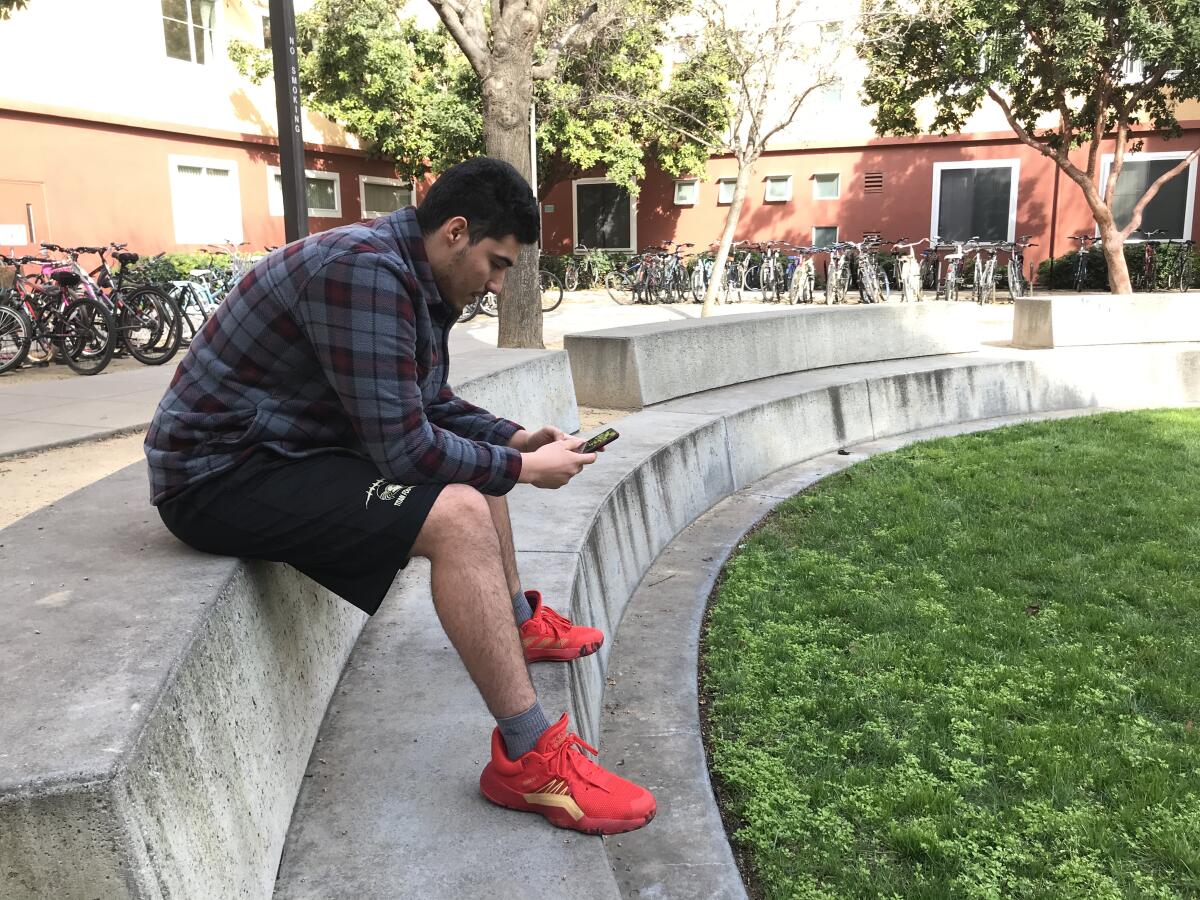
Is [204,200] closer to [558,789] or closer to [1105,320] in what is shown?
[1105,320]

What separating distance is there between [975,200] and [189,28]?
55.9 feet

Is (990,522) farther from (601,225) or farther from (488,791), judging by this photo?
(601,225)

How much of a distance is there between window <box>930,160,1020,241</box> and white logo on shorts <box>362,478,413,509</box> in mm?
23373

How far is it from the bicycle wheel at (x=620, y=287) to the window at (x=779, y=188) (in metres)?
4.47

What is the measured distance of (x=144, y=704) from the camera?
1.55 meters

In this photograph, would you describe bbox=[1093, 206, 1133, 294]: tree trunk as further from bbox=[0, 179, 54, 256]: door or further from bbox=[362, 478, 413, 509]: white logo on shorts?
bbox=[0, 179, 54, 256]: door

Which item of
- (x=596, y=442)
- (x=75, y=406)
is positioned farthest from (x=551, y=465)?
(x=75, y=406)

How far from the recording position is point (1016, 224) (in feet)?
75.0

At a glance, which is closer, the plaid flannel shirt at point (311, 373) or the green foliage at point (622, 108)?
the plaid flannel shirt at point (311, 373)

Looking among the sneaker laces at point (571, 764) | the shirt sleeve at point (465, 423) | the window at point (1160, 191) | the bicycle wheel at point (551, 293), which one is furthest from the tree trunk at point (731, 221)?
the sneaker laces at point (571, 764)

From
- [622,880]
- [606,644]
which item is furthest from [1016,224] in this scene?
[622,880]

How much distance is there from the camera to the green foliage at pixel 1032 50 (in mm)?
14562

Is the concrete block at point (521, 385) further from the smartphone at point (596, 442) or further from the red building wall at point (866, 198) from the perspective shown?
the red building wall at point (866, 198)

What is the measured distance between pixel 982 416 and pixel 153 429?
27.2 feet
